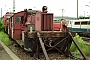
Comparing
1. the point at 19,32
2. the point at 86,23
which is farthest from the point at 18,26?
the point at 86,23

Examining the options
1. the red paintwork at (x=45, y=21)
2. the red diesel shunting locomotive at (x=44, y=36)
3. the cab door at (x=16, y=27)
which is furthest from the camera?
the cab door at (x=16, y=27)

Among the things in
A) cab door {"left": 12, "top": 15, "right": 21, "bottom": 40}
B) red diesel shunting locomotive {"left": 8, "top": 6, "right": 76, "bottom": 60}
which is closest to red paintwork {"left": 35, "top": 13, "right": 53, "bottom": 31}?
red diesel shunting locomotive {"left": 8, "top": 6, "right": 76, "bottom": 60}

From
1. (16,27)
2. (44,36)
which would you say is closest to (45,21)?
(44,36)

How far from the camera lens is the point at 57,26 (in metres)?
11.2

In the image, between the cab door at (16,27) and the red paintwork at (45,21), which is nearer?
the red paintwork at (45,21)

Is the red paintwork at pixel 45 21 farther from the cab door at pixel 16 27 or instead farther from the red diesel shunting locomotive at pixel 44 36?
the cab door at pixel 16 27

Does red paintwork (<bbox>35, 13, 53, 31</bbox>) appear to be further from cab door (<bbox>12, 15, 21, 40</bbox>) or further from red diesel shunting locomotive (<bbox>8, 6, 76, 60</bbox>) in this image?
cab door (<bbox>12, 15, 21, 40</bbox>)

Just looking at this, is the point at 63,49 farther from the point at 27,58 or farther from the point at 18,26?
the point at 18,26

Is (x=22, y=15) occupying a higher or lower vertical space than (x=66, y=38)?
higher

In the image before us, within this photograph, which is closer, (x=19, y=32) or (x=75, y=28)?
(x=19, y=32)

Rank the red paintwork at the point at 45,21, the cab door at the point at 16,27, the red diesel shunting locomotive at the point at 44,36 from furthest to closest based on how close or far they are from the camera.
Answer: the cab door at the point at 16,27 < the red paintwork at the point at 45,21 < the red diesel shunting locomotive at the point at 44,36

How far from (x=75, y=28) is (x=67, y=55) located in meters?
25.1

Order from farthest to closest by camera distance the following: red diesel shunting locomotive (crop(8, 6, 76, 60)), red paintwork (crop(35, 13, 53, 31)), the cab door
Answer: the cab door
red paintwork (crop(35, 13, 53, 31))
red diesel shunting locomotive (crop(8, 6, 76, 60))

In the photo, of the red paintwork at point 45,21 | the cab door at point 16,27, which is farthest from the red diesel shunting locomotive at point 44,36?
the cab door at point 16,27
